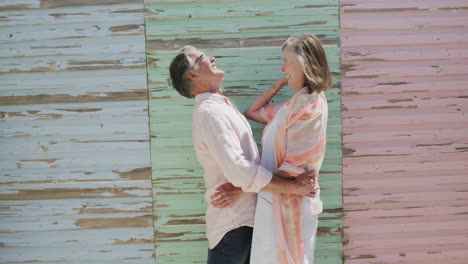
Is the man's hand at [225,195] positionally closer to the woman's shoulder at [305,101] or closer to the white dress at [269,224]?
the white dress at [269,224]

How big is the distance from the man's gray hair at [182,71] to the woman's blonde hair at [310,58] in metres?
0.48

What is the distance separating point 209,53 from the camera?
275cm

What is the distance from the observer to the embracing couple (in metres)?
2.02

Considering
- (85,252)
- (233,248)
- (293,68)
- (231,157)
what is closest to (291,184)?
(231,157)

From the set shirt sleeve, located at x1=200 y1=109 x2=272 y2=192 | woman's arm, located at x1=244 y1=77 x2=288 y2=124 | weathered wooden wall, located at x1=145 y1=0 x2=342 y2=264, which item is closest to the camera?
shirt sleeve, located at x1=200 y1=109 x2=272 y2=192

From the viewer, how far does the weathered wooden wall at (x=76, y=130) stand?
9.02 ft

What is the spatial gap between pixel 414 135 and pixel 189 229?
4.83ft

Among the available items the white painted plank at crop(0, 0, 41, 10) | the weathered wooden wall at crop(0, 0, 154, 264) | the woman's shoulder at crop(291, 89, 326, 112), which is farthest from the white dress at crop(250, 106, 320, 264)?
the white painted plank at crop(0, 0, 41, 10)

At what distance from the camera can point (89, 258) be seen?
2803 millimetres

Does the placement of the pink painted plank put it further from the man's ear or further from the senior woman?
the man's ear

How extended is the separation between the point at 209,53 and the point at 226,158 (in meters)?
0.95

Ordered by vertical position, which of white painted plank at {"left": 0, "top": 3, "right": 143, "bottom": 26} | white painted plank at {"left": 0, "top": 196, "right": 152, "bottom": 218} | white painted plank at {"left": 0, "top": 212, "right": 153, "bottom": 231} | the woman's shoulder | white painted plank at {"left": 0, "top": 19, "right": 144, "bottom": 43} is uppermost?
white painted plank at {"left": 0, "top": 3, "right": 143, "bottom": 26}

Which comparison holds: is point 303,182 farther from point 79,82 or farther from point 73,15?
point 73,15

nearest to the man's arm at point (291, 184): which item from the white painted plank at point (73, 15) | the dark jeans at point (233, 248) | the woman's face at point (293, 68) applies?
the dark jeans at point (233, 248)
